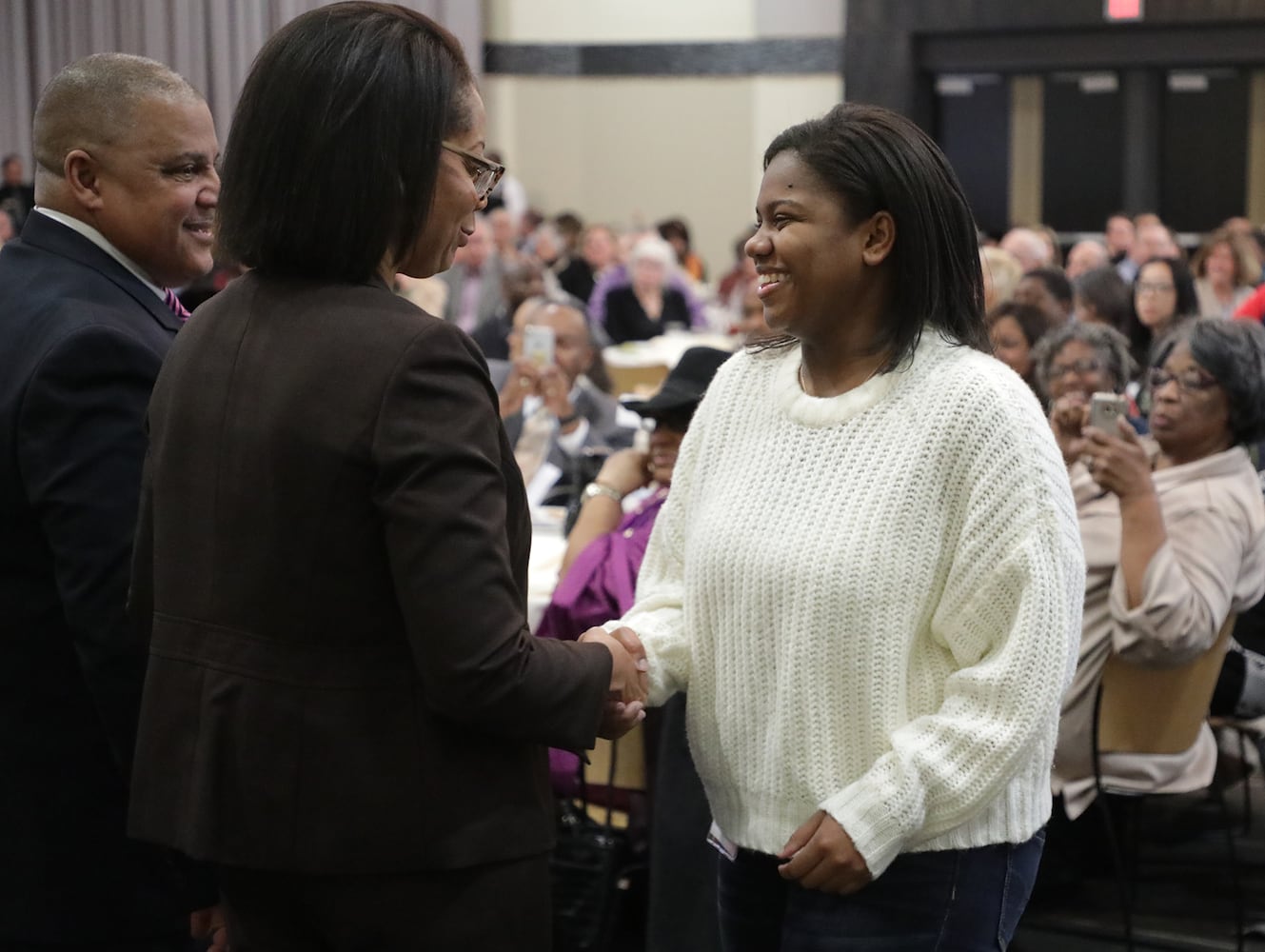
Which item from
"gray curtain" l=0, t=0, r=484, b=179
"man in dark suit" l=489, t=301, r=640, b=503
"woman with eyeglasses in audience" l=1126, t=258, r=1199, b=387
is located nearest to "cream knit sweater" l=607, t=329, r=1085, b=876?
"man in dark suit" l=489, t=301, r=640, b=503

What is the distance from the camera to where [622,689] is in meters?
1.67

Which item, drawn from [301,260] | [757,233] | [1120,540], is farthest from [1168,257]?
[301,260]

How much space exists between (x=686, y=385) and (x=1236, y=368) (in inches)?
51.0

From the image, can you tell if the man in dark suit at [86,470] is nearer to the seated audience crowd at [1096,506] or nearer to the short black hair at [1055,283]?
the seated audience crowd at [1096,506]

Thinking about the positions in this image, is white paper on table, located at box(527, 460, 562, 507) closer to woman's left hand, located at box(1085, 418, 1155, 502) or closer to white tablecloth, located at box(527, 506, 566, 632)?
white tablecloth, located at box(527, 506, 566, 632)

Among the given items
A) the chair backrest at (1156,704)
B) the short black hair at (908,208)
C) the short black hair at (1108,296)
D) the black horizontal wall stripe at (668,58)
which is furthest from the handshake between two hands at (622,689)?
the black horizontal wall stripe at (668,58)

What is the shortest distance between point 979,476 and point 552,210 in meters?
15.3

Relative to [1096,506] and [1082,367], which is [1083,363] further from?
[1096,506]

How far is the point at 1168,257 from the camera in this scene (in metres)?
6.71

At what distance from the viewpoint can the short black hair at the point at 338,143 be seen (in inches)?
56.5

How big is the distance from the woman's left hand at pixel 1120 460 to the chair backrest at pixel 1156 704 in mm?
366

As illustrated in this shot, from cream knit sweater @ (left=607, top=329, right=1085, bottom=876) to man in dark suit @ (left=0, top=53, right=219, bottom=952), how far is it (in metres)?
0.65

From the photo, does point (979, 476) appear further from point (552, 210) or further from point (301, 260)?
point (552, 210)

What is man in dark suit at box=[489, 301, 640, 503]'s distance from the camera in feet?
16.1
